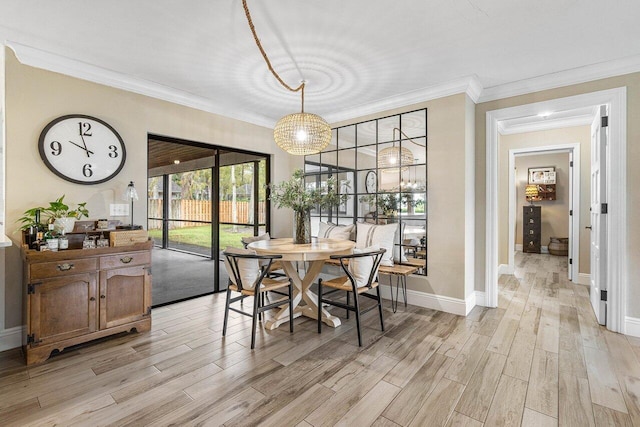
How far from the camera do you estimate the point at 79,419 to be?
174 centimetres

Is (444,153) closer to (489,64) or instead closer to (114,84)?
(489,64)

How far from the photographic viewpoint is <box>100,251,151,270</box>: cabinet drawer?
268cm

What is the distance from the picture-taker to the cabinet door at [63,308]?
2.34m

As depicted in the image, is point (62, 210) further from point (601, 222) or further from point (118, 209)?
point (601, 222)

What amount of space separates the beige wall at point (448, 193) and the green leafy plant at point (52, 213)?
11.6 feet

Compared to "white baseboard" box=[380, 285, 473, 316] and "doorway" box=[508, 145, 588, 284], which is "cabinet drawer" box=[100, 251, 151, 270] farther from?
"doorway" box=[508, 145, 588, 284]

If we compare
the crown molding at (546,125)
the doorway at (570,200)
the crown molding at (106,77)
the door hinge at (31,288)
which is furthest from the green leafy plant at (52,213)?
the doorway at (570,200)

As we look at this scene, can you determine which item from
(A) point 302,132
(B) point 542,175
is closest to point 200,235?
(A) point 302,132

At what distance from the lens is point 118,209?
3223 millimetres

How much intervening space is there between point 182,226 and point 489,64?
13.5 ft

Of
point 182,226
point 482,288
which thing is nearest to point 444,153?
point 482,288

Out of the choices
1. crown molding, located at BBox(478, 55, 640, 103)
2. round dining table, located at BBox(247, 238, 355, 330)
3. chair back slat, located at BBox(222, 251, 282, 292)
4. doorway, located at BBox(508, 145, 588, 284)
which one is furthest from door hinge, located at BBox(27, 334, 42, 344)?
doorway, located at BBox(508, 145, 588, 284)

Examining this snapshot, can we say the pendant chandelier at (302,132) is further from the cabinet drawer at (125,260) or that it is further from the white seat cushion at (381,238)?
the cabinet drawer at (125,260)

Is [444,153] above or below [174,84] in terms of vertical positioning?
below
